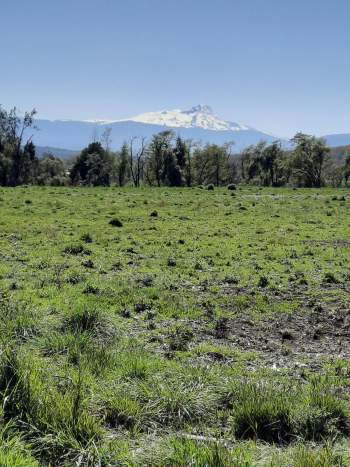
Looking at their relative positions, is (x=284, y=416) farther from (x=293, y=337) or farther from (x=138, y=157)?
(x=138, y=157)

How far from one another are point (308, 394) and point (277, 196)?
3846cm

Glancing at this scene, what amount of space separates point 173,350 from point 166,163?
291 feet

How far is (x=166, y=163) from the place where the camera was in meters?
96.1

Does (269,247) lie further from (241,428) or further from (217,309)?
(241,428)

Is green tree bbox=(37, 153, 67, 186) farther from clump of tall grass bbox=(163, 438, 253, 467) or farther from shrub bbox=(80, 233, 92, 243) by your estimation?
clump of tall grass bbox=(163, 438, 253, 467)

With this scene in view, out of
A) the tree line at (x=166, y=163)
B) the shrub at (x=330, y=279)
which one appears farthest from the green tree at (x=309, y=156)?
the shrub at (x=330, y=279)

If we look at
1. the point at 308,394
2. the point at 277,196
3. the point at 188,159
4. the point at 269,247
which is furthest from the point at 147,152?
the point at 308,394

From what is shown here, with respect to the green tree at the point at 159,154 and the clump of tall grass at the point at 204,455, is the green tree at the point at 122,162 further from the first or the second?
the clump of tall grass at the point at 204,455

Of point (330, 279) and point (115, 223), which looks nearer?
point (330, 279)

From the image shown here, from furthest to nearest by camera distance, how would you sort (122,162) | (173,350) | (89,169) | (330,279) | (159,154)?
(122,162)
(159,154)
(89,169)
(330,279)
(173,350)

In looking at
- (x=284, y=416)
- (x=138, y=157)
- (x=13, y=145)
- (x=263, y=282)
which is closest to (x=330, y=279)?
(x=263, y=282)

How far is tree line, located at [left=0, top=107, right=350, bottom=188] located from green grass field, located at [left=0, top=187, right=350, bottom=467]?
61.1 meters

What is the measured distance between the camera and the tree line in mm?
78375

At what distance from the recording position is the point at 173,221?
87.9ft
